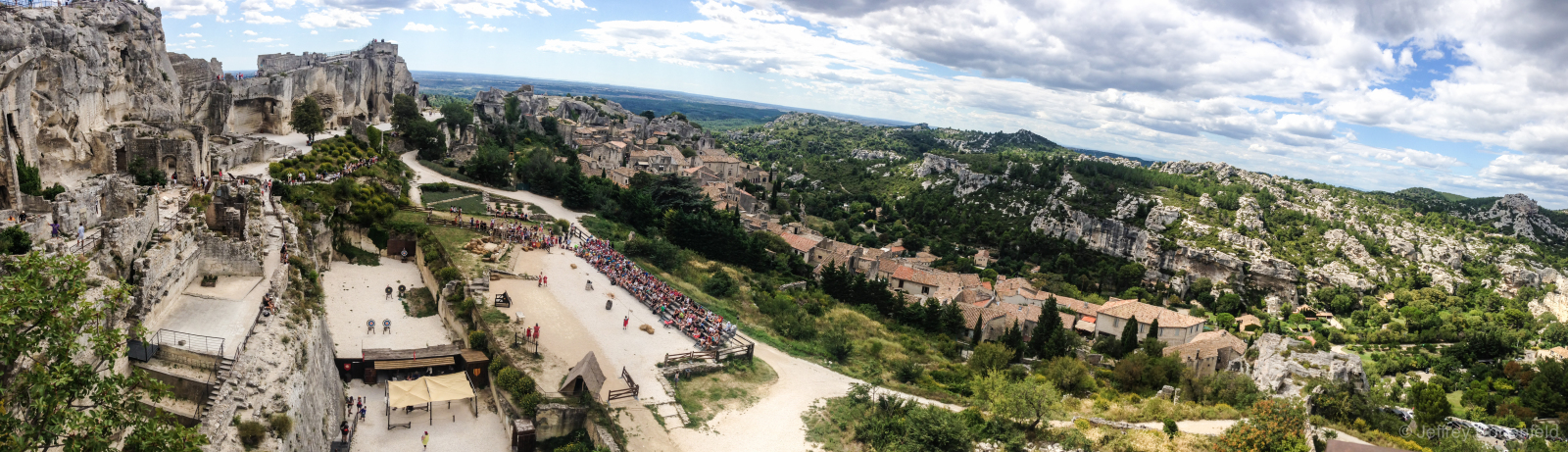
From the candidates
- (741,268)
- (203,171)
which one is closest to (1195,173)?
(741,268)

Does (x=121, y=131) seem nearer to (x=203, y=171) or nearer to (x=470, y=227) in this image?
(x=203, y=171)

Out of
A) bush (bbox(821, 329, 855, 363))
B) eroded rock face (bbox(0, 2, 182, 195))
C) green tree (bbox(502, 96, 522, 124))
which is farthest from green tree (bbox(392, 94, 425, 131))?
bush (bbox(821, 329, 855, 363))

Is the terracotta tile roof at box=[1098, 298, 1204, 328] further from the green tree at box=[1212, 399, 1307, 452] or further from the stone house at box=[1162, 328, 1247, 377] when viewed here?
the green tree at box=[1212, 399, 1307, 452]

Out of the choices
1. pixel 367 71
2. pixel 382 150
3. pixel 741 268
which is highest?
pixel 367 71

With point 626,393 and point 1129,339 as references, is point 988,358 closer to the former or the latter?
point 1129,339

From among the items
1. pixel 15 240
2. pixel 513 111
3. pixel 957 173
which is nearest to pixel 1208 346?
pixel 15 240

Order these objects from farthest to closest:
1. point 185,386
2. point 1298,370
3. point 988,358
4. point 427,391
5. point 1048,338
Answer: point 1048,338 → point 988,358 → point 1298,370 → point 427,391 → point 185,386
